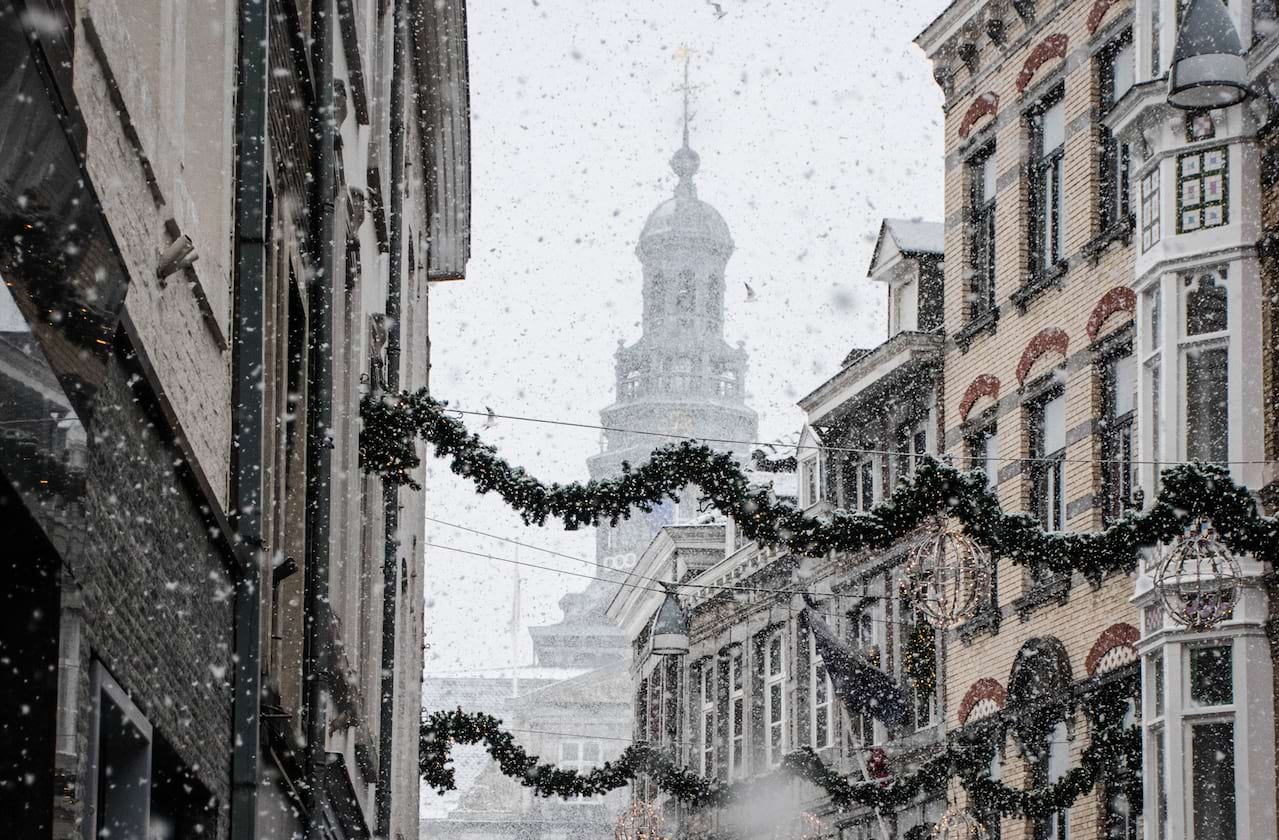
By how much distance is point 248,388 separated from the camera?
26.8ft

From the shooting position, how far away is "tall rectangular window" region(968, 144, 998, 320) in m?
26.9

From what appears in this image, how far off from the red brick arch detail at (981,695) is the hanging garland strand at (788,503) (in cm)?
908

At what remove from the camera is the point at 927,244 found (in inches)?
1205

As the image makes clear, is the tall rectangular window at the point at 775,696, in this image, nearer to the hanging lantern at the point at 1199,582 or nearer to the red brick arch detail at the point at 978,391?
the red brick arch detail at the point at 978,391

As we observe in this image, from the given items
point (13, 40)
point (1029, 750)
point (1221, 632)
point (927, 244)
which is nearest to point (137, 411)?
point (13, 40)

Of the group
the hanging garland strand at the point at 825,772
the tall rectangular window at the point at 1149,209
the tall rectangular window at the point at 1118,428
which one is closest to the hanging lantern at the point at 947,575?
the hanging garland strand at the point at 825,772

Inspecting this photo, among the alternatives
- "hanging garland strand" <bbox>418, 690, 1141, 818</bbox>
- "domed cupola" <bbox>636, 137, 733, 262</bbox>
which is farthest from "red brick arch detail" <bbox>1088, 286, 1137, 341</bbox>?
"domed cupola" <bbox>636, 137, 733, 262</bbox>

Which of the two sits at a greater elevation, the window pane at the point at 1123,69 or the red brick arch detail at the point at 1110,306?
the window pane at the point at 1123,69

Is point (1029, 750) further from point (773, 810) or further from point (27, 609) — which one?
point (27, 609)

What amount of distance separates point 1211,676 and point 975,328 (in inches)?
325

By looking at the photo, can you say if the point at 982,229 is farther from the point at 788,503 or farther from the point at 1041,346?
the point at 788,503

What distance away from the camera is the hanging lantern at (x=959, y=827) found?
81.7ft

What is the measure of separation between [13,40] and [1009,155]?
2285 cm

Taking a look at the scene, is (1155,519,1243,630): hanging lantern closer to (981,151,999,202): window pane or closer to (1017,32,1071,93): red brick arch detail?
(1017,32,1071,93): red brick arch detail
